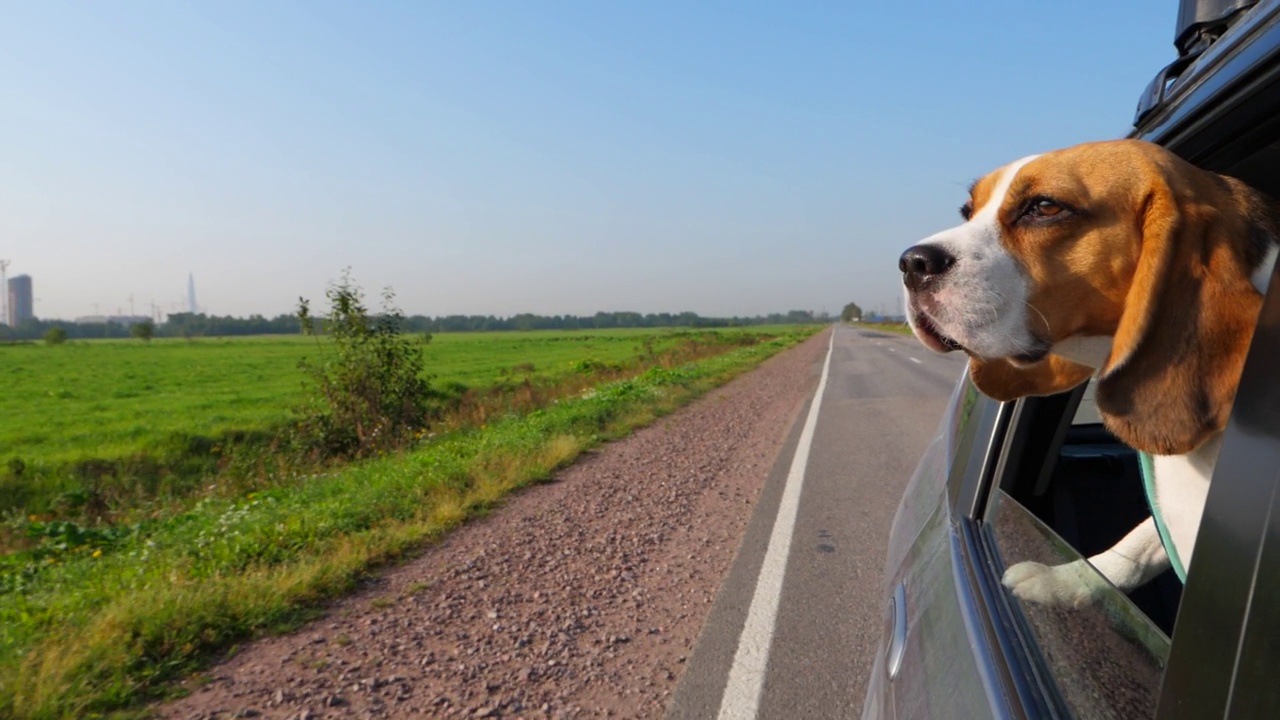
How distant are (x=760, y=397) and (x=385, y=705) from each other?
14.6m

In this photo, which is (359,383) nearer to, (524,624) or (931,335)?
(524,624)

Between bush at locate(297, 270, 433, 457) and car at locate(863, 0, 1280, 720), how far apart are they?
1122cm

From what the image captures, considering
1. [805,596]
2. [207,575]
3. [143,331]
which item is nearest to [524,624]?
[805,596]

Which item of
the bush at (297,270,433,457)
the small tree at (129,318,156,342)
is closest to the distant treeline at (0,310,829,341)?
the small tree at (129,318,156,342)

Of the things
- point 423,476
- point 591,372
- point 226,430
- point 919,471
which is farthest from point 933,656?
point 591,372

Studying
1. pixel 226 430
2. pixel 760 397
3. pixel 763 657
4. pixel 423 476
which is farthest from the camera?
pixel 226 430

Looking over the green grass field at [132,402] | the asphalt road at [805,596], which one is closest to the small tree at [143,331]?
the green grass field at [132,402]

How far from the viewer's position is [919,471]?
3449 millimetres

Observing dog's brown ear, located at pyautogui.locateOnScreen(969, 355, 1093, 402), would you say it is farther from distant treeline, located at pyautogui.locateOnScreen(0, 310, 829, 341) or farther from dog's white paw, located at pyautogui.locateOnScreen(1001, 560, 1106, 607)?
distant treeline, located at pyautogui.locateOnScreen(0, 310, 829, 341)

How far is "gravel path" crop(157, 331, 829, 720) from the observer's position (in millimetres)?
3559

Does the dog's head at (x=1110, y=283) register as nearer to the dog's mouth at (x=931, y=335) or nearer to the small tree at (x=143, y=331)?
the dog's mouth at (x=931, y=335)

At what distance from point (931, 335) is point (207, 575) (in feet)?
15.9

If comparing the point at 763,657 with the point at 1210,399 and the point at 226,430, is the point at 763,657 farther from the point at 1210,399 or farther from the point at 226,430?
the point at 226,430

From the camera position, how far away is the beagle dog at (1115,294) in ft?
3.49
